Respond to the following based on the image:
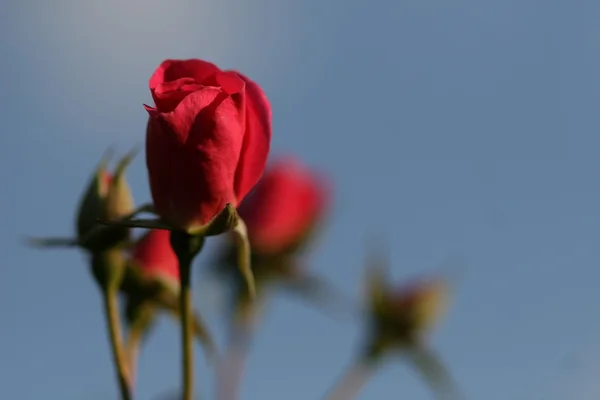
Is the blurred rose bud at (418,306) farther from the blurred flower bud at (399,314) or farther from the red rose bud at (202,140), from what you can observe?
the red rose bud at (202,140)

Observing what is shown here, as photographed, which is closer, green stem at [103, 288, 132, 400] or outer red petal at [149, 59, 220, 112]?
outer red petal at [149, 59, 220, 112]

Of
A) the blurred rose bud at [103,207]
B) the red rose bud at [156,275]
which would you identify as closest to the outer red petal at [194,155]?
the blurred rose bud at [103,207]

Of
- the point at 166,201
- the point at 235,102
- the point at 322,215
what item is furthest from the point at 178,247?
the point at 322,215

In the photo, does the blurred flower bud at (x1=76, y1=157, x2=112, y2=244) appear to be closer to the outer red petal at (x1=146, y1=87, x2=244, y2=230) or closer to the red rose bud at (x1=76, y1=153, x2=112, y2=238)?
the red rose bud at (x1=76, y1=153, x2=112, y2=238)

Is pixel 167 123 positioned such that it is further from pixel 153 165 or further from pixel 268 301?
pixel 268 301

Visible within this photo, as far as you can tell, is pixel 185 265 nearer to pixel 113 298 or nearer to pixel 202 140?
pixel 202 140

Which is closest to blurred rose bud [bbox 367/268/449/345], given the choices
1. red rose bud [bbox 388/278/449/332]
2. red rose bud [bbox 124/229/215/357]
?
red rose bud [bbox 388/278/449/332]

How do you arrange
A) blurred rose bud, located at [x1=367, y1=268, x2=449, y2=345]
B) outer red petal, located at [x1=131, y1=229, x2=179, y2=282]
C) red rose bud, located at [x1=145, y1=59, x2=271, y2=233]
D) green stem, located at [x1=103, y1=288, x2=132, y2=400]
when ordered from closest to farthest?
red rose bud, located at [x1=145, y1=59, x2=271, y2=233] < green stem, located at [x1=103, y1=288, x2=132, y2=400] < outer red petal, located at [x1=131, y1=229, x2=179, y2=282] < blurred rose bud, located at [x1=367, y1=268, x2=449, y2=345]

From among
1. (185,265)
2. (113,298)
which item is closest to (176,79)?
(185,265)
